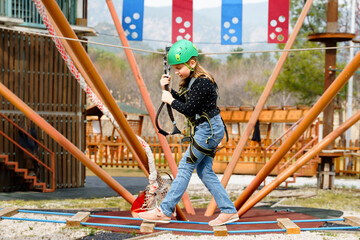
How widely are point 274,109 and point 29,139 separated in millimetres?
11666

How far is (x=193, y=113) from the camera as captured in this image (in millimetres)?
6367

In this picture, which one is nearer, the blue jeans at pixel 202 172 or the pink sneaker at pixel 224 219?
the blue jeans at pixel 202 172

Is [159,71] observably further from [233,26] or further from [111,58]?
[233,26]

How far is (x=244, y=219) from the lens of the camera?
26.7ft

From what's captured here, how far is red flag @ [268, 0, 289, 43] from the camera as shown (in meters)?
9.70

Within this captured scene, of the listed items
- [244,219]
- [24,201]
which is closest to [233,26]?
[244,219]

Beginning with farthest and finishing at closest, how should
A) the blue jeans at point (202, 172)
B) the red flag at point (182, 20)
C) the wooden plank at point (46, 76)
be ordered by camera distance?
the wooden plank at point (46, 76), the red flag at point (182, 20), the blue jeans at point (202, 172)

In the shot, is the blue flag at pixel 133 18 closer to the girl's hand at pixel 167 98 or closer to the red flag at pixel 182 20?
the red flag at pixel 182 20

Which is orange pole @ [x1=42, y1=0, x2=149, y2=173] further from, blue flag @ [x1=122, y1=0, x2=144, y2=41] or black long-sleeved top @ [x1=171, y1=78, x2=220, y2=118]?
blue flag @ [x1=122, y1=0, x2=144, y2=41]

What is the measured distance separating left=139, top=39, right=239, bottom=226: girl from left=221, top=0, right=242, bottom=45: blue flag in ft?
9.70

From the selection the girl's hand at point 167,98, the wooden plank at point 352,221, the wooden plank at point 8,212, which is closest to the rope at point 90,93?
the girl's hand at point 167,98

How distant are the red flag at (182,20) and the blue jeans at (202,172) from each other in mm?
2912

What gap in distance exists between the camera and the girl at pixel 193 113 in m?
6.29

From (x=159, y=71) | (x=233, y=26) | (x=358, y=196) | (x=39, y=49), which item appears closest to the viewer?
(x=233, y=26)
